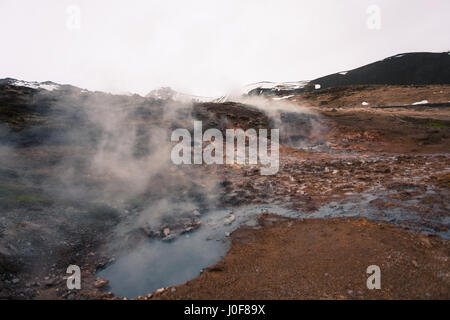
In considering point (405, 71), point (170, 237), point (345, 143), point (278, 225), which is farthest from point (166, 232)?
point (405, 71)

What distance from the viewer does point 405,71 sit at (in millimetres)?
56188

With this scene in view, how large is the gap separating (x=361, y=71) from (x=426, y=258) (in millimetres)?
75220

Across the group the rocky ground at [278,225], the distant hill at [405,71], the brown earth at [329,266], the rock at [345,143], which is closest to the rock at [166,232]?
the rocky ground at [278,225]

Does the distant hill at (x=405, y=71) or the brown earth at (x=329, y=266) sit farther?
the distant hill at (x=405, y=71)

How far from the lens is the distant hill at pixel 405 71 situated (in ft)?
167

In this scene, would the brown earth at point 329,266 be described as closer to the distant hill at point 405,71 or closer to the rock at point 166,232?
the rock at point 166,232

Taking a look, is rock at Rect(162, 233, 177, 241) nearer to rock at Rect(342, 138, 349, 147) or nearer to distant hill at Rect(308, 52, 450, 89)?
rock at Rect(342, 138, 349, 147)

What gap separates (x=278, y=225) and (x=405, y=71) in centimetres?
6838

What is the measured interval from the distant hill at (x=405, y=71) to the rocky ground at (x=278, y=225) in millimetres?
49002

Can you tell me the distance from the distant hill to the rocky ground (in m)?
49.0
